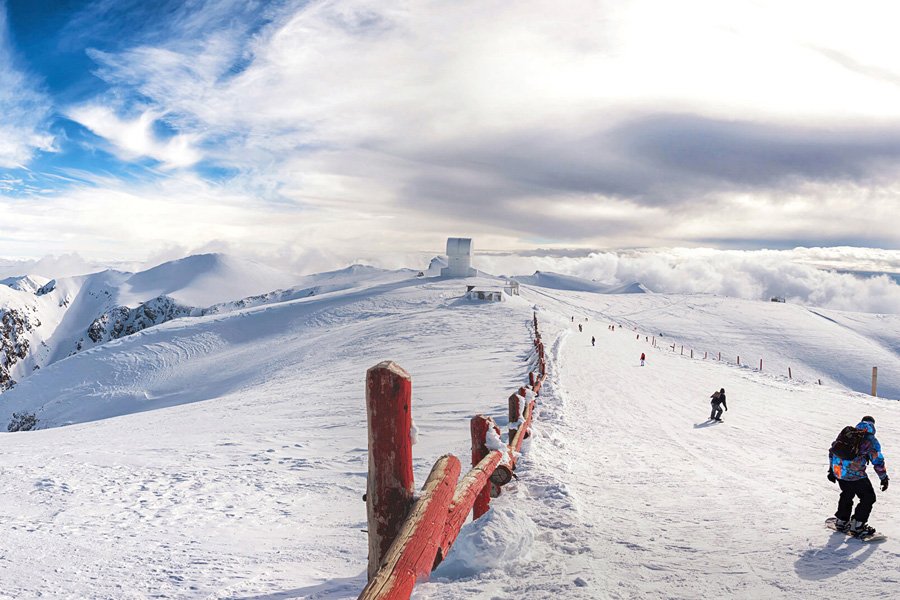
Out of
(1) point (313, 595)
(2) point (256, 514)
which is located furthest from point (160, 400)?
(1) point (313, 595)

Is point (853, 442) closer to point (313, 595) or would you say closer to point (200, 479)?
point (313, 595)

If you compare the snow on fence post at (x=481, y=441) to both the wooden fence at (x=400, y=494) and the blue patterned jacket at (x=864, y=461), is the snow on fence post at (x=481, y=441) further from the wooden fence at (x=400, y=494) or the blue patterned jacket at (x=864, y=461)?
the blue patterned jacket at (x=864, y=461)

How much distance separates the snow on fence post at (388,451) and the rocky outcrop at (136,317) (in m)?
184

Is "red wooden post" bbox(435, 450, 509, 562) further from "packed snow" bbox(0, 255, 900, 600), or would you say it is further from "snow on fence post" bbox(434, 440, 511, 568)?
"packed snow" bbox(0, 255, 900, 600)

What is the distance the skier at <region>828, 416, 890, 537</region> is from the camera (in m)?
5.42

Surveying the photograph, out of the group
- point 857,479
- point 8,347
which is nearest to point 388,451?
point 857,479

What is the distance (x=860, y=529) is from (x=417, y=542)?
17.3ft

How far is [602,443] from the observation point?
11078 mm

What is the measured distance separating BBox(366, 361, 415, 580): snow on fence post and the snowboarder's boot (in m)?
5.16

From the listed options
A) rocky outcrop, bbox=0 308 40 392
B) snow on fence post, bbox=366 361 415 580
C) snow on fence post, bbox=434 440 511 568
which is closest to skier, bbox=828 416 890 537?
snow on fence post, bbox=434 440 511 568

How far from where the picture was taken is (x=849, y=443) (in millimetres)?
5918

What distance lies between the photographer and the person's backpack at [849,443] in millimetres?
5836

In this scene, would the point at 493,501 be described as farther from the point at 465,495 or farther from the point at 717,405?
the point at 717,405

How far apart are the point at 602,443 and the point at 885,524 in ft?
18.1
